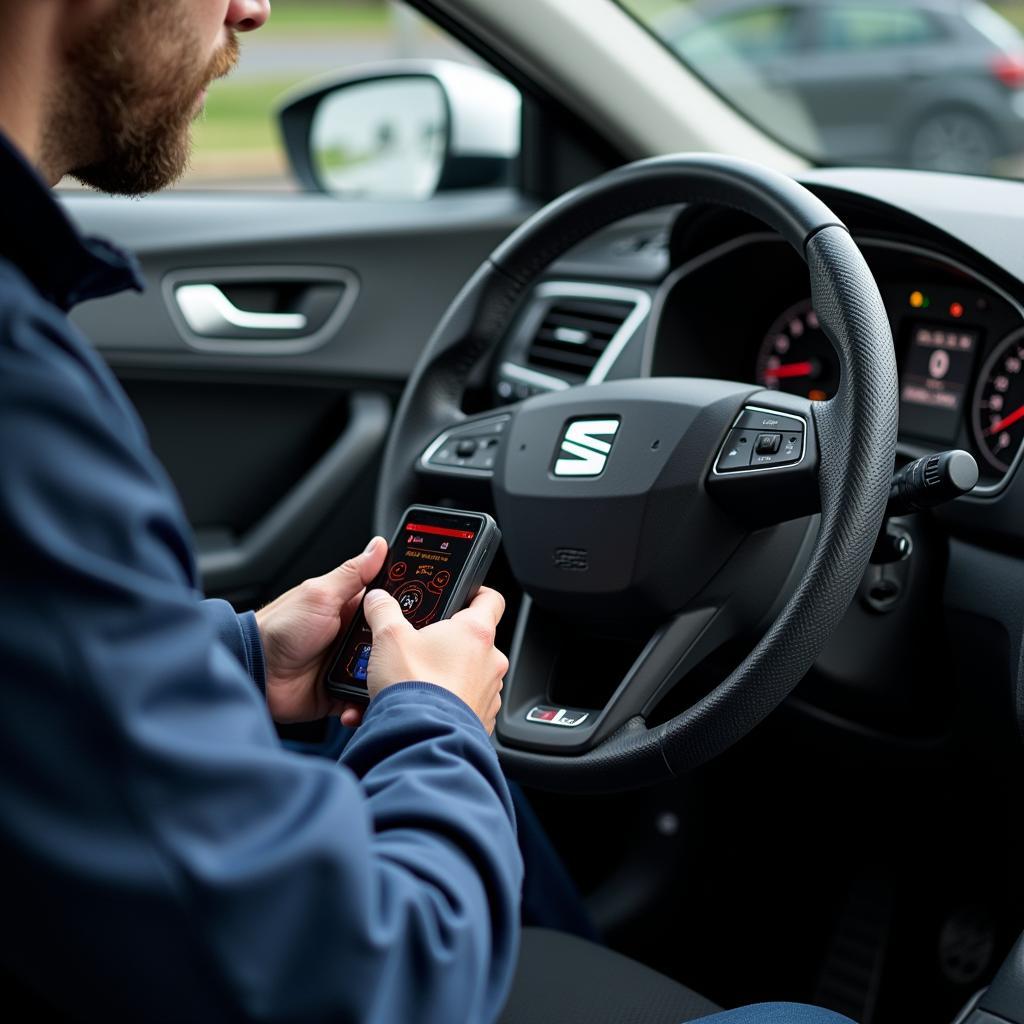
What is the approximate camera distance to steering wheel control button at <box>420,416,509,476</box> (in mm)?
1427

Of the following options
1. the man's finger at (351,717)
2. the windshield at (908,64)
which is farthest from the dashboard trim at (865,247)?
the windshield at (908,64)

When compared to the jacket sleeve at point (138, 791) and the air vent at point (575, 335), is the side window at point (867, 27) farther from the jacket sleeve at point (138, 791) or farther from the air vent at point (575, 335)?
the jacket sleeve at point (138, 791)

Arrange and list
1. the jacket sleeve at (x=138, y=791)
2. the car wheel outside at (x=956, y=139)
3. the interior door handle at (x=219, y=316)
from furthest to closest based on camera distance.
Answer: the car wheel outside at (x=956, y=139) < the interior door handle at (x=219, y=316) < the jacket sleeve at (x=138, y=791)

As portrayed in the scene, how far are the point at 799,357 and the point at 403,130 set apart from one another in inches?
42.1

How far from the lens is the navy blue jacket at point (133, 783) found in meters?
0.59

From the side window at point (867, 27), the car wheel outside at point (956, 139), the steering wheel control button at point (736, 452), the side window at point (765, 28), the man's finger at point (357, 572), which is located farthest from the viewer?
the side window at point (867, 27)

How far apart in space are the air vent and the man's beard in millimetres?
899

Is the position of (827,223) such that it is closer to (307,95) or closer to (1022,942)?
(1022,942)

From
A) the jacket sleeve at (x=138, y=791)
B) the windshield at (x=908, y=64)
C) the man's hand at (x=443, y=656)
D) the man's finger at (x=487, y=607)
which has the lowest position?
the windshield at (x=908, y=64)

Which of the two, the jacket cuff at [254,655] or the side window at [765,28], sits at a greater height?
the jacket cuff at [254,655]

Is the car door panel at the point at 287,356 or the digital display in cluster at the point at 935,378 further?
the car door panel at the point at 287,356

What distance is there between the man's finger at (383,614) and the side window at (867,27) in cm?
549

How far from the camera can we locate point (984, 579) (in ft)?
4.50

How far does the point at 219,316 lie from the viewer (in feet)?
6.94
